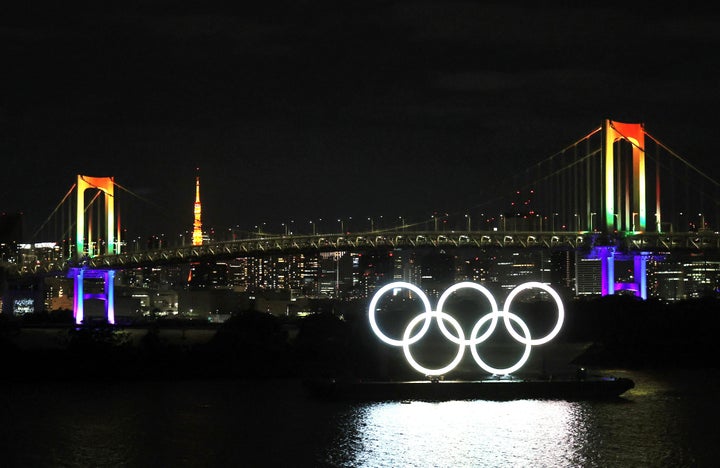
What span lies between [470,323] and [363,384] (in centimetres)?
2374

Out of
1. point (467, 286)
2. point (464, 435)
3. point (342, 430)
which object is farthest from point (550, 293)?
point (342, 430)

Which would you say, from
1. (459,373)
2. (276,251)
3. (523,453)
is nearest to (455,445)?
(523,453)

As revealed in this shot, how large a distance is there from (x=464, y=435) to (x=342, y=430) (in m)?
2.56

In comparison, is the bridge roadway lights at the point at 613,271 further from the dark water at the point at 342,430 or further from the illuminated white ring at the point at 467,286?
the illuminated white ring at the point at 467,286

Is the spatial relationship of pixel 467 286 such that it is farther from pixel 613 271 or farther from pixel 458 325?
pixel 613 271

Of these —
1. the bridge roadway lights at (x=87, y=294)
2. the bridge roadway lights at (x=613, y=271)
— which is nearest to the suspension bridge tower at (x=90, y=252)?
the bridge roadway lights at (x=87, y=294)

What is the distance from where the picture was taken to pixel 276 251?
62656mm

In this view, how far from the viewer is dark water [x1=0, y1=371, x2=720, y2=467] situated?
24547mm

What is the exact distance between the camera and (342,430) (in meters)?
27.3

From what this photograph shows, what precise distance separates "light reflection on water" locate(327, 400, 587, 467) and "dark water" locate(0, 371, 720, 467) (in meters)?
0.02

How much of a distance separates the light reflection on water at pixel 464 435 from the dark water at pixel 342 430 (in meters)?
0.02

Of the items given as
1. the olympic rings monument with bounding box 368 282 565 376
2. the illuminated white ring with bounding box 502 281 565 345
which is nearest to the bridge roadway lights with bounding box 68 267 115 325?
the olympic rings monument with bounding box 368 282 565 376

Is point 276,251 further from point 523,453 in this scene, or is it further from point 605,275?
point 523,453

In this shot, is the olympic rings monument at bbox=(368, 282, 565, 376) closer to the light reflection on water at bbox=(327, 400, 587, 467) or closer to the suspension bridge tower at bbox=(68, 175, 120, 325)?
the light reflection on water at bbox=(327, 400, 587, 467)
